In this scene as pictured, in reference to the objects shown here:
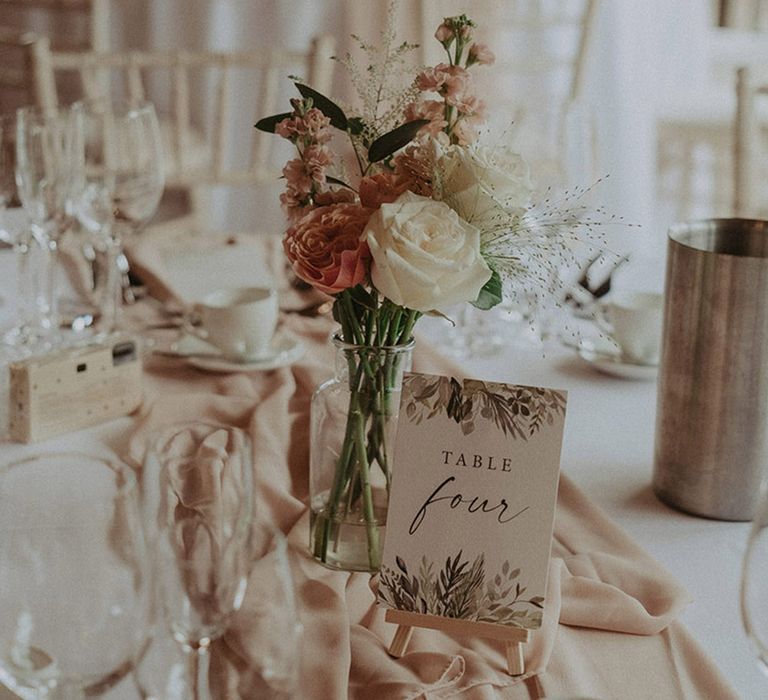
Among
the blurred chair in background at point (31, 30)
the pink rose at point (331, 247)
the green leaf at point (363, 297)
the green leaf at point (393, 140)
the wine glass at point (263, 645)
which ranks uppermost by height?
the blurred chair in background at point (31, 30)

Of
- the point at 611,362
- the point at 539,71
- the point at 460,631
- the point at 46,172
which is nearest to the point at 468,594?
the point at 460,631

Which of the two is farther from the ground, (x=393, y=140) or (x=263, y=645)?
(x=393, y=140)

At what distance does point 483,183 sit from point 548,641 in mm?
314

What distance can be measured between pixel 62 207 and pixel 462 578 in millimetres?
805

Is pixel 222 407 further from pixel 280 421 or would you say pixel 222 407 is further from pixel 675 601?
pixel 675 601

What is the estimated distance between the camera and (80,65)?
2068mm

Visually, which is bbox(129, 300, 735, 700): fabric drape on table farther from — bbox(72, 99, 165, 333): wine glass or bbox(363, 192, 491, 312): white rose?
bbox(72, 99, 165, 333): wine glass

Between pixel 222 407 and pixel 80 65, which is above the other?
pixel 80 65

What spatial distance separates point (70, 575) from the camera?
23.2 inches

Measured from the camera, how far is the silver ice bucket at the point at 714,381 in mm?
950

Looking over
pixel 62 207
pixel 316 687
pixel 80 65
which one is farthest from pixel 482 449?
pixel 80 65

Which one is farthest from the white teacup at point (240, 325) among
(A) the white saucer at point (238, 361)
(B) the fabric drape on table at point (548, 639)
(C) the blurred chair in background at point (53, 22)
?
(C) the blurred chair in background at point (53, 22)

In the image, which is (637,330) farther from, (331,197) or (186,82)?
(186,82)

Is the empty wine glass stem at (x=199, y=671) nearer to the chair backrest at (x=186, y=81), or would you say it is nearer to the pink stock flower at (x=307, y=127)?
the pink stock flower at (x=307, y=127)
